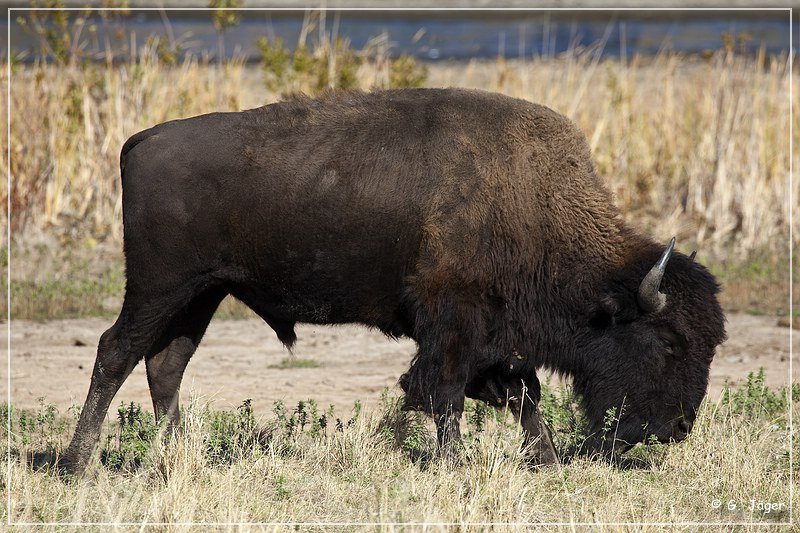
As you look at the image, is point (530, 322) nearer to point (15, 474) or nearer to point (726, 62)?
point (15, 474)

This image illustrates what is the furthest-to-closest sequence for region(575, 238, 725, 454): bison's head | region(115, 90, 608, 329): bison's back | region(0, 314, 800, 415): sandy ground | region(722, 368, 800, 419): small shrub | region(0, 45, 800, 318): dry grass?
region(0, 45, 800, 318): dry grass
region(0, 314, 800, 415): sandy ground
region(722, 368, 800, 419): small shrub
region(575, 238, 725, 454): bison's head
region(115, 90, 608, 329): bison's back

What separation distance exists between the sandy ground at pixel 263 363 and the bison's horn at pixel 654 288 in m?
2.92

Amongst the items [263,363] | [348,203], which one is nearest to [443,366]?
[348,203]

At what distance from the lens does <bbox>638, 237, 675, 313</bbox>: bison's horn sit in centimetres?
605

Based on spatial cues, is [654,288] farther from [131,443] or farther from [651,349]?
[131,443]

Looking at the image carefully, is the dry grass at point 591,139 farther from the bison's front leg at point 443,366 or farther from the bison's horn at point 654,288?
the bison's front leg at point 443,366

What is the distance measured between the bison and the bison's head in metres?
0.01

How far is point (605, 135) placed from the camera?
1605cm

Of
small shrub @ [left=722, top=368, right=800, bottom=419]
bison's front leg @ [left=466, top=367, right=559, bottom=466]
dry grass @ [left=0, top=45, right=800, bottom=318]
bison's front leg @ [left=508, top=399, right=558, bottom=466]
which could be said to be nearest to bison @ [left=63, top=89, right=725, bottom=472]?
bison's front leg @ [left=466, top=367, right=559, bottom=466]

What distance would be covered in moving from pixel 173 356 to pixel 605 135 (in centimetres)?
1065

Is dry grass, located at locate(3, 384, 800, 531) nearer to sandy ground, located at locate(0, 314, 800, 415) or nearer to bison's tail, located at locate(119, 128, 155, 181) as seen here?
bison's tail, located at locate(119, 128, 155, 181)

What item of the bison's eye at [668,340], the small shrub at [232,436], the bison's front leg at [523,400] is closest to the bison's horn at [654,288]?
the bison's eye at [668,340]

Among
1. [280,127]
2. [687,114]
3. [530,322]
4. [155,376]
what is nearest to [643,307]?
[530,322]

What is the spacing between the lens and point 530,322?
6.39 metres
